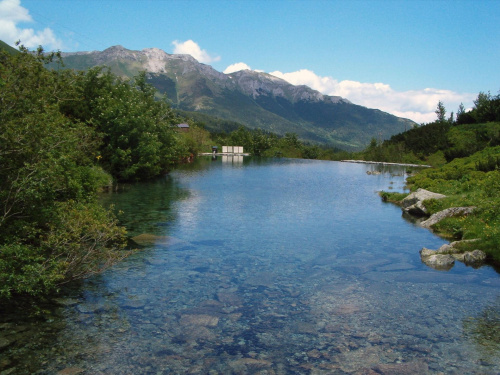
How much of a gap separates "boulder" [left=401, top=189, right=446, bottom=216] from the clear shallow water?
6.55 meters

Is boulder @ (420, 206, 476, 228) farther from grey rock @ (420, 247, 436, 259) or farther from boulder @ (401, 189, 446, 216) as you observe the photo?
grey rock @ (420, 247, 436, 259)

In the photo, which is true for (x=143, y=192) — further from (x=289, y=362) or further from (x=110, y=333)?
(x=289, y=362)

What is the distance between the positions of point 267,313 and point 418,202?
20658mm

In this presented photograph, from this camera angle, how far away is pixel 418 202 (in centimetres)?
2891

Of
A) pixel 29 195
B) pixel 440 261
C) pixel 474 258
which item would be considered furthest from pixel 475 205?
pixel 29 195

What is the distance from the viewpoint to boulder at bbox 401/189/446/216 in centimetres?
2833

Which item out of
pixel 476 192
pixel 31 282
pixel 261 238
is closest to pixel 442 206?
pixel 476 192

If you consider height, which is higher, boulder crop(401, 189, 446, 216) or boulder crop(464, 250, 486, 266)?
boulder crop(401, 189, 446, 216)

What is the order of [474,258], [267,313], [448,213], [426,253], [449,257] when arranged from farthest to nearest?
[448,213] → [426,253] → [449,257] → [474,258] → [267,313]

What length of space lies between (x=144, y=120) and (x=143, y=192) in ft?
32.0

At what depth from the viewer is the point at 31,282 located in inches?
373

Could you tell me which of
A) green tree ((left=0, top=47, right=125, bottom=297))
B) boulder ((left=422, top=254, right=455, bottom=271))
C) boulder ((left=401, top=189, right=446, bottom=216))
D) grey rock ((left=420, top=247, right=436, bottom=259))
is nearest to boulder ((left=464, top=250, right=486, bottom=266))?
boulder ((left=422, top=254, right=455, bottom=271))

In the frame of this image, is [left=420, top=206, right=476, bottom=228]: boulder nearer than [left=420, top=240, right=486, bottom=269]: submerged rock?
No

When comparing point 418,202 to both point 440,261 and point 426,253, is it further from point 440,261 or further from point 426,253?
point 440,261
